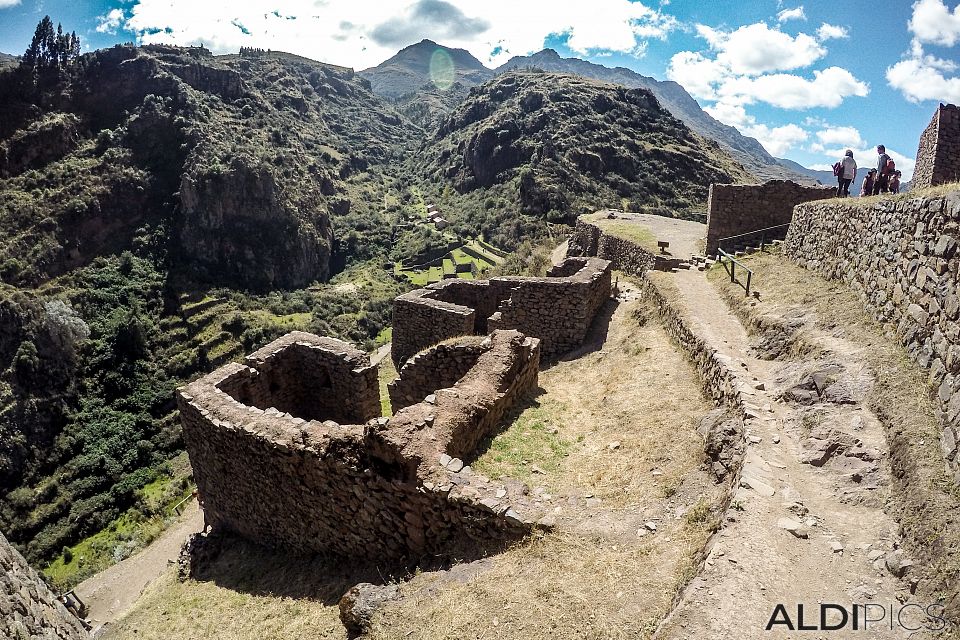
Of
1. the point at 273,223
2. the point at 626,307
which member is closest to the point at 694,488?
the point at 626,307

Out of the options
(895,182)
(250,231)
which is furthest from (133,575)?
(250,231)

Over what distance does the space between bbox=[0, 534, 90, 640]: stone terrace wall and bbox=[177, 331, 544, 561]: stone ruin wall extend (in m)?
2.81

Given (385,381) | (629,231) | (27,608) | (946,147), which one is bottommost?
(27,608)

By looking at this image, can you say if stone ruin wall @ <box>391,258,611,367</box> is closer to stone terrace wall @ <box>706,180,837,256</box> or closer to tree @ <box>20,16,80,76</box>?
stone terrace wall @ <box>706,180,837,256</box>

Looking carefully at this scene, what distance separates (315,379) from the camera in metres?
13.0

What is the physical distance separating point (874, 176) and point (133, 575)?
2822 centimetres

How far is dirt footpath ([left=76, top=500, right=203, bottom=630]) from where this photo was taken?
48.7ft

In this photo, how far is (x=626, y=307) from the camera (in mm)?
17391

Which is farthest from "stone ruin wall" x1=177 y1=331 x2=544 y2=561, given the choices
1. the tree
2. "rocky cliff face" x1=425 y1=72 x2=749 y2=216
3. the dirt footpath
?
the tree

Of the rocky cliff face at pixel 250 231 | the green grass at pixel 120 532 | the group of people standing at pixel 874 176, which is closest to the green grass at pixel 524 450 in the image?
the group of people standing at pixel 874 176

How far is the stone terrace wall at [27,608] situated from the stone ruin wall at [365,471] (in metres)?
2.81

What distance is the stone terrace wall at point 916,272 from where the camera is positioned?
6.25m

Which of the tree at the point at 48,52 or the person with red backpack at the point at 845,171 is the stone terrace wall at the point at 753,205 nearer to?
the person with red backpack at the point at 845,171

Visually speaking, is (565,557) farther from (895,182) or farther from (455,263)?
(455,263)
